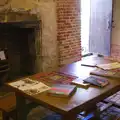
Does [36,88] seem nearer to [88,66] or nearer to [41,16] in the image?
[88,66]

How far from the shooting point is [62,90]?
74.6 inches

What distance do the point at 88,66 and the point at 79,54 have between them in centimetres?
200

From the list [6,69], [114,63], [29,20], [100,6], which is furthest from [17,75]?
[100,6]

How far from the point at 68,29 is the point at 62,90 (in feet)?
8.43

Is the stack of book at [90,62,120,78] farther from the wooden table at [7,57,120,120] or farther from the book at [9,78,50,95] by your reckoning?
the book at [9,78,50,95]

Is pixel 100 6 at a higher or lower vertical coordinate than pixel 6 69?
higher

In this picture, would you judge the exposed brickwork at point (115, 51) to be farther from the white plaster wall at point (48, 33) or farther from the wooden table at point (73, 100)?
the wooden table at point (73, 100)

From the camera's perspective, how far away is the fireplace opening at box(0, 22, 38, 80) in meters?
3.63

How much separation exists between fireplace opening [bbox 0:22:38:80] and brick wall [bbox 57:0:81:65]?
0.59 meters

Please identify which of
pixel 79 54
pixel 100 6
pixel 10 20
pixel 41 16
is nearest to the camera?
pixel 10 20

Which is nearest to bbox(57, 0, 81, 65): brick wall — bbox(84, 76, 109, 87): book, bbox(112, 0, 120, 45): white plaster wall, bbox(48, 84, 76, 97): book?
bbox(112, 0, 120, 45): white plaster wall

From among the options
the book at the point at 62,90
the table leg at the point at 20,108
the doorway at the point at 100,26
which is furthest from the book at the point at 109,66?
Result: the doorway at the point at 100,26

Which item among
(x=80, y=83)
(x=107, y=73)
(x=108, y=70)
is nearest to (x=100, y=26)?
(x=108, y=70)

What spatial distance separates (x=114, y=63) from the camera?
275 cm
